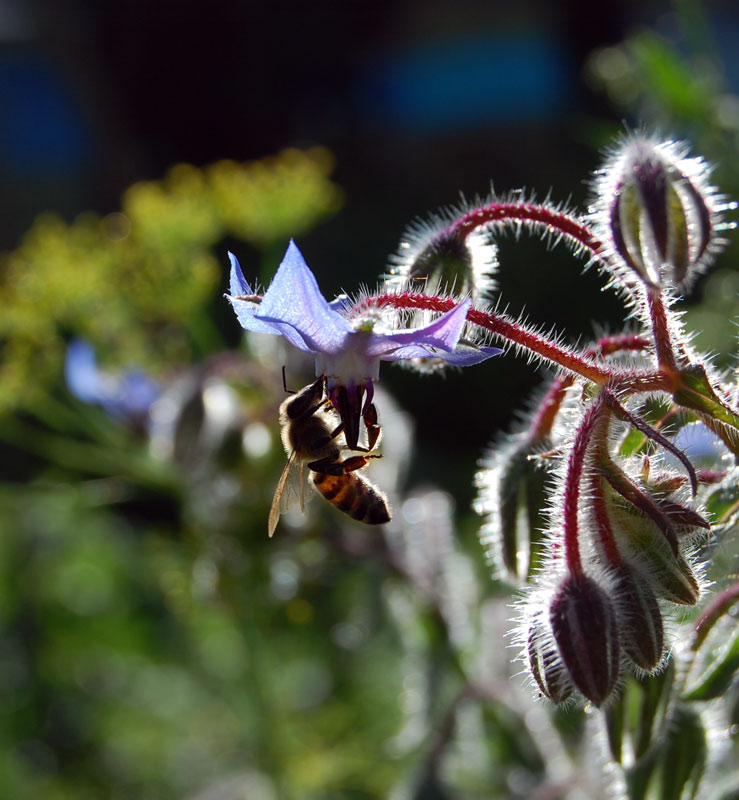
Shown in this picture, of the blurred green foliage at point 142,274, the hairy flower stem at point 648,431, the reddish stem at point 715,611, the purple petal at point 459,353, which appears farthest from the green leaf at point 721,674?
the blurred green foliage at point 142,274

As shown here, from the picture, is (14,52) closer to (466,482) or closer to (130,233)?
(466,482)

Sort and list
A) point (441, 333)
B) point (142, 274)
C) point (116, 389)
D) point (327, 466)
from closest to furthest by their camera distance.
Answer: point (441, 333)
point (327, 466)
point (142, 274)
point (116, 389)

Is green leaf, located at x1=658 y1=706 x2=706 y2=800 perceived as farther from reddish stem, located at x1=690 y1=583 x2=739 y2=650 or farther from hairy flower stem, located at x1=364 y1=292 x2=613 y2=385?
hairy flower stem, located at x1=364 y1=292 x2=613 y2=385

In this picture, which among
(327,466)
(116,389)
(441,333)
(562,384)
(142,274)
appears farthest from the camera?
(116,389)

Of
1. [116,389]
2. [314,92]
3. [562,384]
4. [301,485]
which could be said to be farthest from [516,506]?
[314,92]

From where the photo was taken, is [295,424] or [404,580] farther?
[404,580]

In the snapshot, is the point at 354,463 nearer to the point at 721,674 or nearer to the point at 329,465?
the point at 329,465

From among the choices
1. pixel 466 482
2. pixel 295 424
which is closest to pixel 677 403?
pixel 295 424
